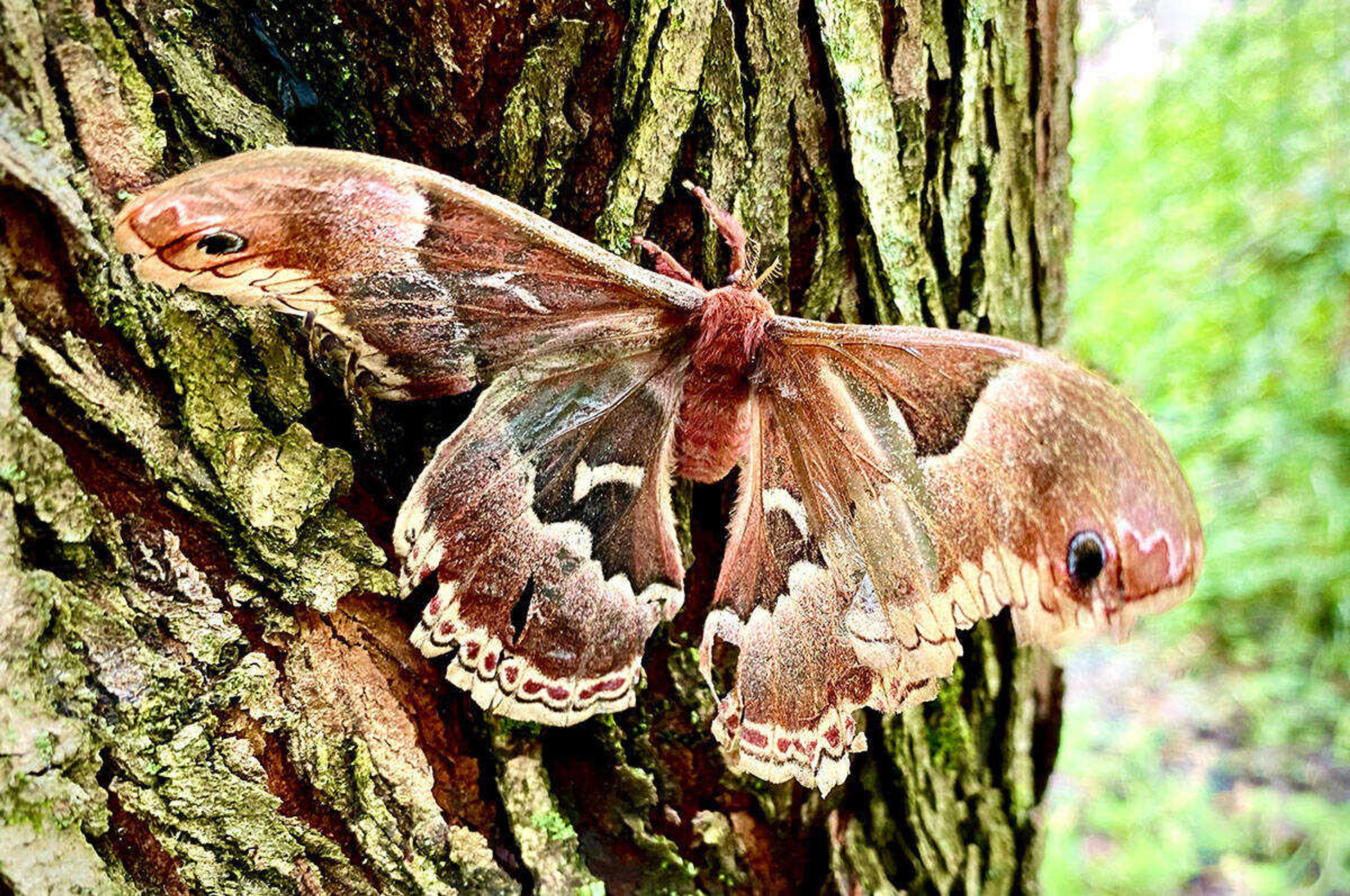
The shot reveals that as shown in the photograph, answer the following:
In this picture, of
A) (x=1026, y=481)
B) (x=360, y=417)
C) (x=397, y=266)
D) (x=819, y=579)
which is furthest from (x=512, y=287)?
(x=1026, y=481)

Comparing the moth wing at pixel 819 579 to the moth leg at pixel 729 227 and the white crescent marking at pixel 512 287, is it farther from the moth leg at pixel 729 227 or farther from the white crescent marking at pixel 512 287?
the white crescent marking at pixel 512 287

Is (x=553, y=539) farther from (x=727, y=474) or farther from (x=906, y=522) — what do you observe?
(x=906, y=522)

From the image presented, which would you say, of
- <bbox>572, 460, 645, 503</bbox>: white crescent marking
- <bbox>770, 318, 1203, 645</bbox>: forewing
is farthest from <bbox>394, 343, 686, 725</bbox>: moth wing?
<bbox>770, 318, 1203, 645</bbox>: forewing

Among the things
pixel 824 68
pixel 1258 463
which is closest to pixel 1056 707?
pixel 824 68

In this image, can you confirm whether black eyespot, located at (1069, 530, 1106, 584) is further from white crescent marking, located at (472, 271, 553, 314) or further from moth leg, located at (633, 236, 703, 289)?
white crescent marking, located at (472, 271, 553, 314)

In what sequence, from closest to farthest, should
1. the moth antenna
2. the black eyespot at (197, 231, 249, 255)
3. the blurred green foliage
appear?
the black eyespot at (197, 231, 249, 255)
the moth antenna
the blurred green foliage
